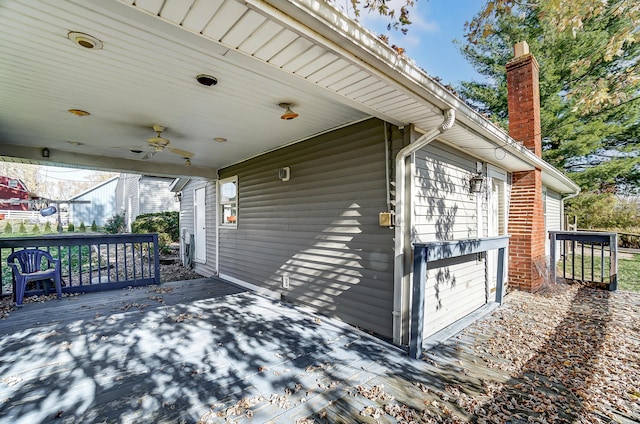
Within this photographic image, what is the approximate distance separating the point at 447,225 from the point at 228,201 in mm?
4703

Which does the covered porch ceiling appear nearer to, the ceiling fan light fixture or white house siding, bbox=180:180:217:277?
the ceiling fan light fixture

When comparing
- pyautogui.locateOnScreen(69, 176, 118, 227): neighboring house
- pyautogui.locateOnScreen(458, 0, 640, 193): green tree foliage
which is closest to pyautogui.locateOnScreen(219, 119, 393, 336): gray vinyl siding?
pyautogui.locateOnScreen(458, 0, 640, 193): green tree foliage

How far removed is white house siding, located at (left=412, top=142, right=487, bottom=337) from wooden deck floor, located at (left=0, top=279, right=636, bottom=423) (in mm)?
471

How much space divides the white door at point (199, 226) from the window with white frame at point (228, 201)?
1178 mm

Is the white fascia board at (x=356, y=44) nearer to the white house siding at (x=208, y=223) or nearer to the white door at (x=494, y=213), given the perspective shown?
the white door at (x=494, y=213)

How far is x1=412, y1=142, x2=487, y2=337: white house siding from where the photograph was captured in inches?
135

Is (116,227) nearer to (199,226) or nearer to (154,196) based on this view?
(154,196)

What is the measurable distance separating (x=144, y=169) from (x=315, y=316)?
15.6ft

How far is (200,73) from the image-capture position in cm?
245

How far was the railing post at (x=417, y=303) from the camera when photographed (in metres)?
2.90

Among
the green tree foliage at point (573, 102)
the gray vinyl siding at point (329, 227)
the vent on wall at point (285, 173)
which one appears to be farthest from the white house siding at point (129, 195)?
the green tree foliage at point (573, 102)

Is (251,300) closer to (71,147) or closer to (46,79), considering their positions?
(46,79)

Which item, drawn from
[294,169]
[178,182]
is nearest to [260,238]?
[294,169]

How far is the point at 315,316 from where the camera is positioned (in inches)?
157
